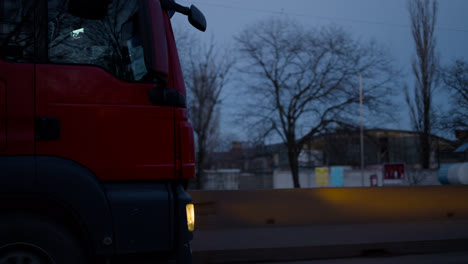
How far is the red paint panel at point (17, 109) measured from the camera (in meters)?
3.15

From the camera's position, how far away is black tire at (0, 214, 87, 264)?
3064 millimetres

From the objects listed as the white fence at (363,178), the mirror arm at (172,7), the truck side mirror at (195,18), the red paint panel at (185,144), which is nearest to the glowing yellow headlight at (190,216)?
the red paint panel at (185,144)

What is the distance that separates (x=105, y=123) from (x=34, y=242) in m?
0.97

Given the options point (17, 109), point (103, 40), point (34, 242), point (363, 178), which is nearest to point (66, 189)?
point (34, 242)

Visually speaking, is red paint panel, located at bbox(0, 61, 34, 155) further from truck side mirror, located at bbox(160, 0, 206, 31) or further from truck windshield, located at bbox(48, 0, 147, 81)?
truck side mirror, located at bbox(160, 0, 206, 31)

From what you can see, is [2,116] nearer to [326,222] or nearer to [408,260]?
[408,260]

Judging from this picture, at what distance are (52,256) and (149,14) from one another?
194 centimetres

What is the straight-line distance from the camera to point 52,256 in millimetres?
3131

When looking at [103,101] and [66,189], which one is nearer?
[66,189]

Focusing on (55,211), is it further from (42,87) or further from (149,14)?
(149,14)

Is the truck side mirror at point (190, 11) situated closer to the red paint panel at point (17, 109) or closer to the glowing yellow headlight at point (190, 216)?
the red paint panel at point (17, 109)

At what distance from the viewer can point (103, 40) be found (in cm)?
347

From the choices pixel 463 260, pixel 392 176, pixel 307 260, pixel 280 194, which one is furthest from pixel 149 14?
pixel 392 176

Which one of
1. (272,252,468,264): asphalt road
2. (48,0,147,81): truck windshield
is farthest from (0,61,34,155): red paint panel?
(272,252,468,264): asphalt road
